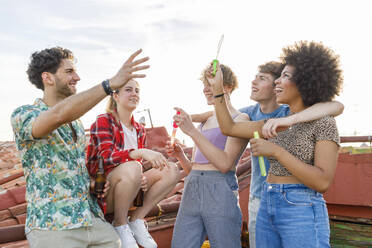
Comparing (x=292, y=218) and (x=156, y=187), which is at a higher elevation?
(x=156, y=187)

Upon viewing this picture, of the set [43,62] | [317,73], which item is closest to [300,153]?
[317,73]

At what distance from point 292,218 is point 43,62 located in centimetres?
176

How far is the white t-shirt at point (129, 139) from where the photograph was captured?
2.51 meters

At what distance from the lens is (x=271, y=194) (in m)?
2.18

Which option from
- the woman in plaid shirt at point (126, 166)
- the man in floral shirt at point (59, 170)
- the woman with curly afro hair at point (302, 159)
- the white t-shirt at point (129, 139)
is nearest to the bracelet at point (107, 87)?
the man in floral shirt at point (59, 170)

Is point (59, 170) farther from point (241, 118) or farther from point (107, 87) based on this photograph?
point (241, 118)

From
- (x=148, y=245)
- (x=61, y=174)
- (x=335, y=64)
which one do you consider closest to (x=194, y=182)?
(x=148, y=245)

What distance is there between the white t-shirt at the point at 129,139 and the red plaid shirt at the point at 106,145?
60 millimetres

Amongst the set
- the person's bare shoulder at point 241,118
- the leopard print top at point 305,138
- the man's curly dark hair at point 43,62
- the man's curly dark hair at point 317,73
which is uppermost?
the man's curly dark hair at point 43,62

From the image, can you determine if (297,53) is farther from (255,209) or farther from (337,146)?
(255,209)

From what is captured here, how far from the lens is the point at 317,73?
7.31 feet

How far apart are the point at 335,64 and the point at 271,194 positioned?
0.92 metres

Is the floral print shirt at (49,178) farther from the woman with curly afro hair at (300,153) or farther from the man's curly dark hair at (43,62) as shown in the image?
the woman with curly afro hair at (300,153)

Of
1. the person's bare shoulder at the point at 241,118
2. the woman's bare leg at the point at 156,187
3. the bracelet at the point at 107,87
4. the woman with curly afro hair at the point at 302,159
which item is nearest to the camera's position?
the bracelet at the point at 107,87
